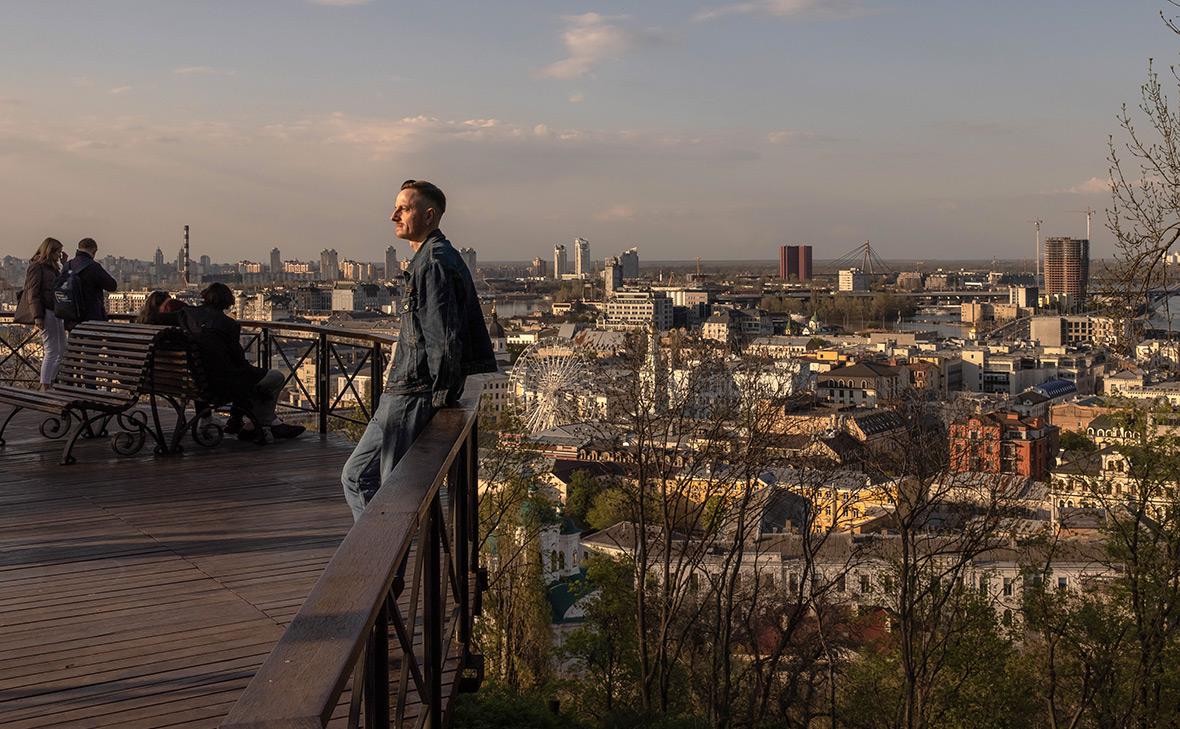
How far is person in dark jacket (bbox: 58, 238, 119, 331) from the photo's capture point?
7543 millimetres

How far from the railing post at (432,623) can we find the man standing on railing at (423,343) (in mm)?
669

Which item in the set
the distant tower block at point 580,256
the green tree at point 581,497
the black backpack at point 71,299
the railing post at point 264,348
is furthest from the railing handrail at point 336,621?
the distant tower block at point 580,256

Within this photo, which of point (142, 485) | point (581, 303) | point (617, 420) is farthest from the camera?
point (581, 303)

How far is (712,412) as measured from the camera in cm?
1405

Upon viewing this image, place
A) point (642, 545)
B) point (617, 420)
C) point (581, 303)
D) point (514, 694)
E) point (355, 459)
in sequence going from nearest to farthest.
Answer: point (355, 459), point (514, 694), point (642, 545), point (617, 420), point (581, 303)

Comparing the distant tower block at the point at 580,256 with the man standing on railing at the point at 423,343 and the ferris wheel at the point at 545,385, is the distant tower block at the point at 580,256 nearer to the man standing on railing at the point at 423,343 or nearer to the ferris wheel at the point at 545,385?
the ferris wheel at the point at 545,385

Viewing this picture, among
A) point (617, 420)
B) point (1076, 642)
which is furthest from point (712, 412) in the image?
point (1076, 642)

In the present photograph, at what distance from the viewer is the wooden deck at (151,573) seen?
267 centimetres

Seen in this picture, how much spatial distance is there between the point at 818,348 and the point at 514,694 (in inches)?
2480

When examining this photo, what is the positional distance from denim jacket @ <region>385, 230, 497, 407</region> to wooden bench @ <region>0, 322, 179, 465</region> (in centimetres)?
307

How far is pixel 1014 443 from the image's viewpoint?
1029 inches

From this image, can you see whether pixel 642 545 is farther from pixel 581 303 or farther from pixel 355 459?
pixel 581 303

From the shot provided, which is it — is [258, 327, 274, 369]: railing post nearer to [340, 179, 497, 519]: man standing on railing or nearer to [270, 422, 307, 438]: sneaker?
[270, 422, 307, 438]: sneaker

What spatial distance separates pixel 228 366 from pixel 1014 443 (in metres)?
23.2
